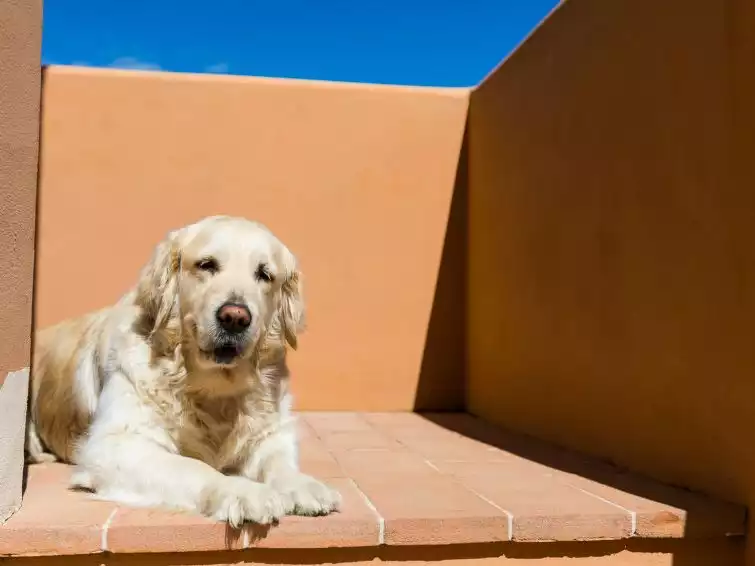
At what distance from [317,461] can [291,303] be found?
2.91ft

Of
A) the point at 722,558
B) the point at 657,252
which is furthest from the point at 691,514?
the point at 657,252

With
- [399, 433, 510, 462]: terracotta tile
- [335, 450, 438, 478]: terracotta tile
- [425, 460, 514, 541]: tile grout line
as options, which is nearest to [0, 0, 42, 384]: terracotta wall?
[335, 450, 438, 478]: terracotta tile

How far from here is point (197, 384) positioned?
2982 millimetres

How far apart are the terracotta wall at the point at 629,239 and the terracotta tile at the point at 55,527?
2329 millimetres

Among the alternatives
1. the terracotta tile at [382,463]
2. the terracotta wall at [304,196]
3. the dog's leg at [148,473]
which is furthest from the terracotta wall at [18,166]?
the terracotta wall at [304,196]

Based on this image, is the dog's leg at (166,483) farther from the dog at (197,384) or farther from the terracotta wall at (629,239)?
the terracotta wall at (629,239)

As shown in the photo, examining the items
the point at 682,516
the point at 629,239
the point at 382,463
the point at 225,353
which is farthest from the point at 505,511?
the point at 629,239

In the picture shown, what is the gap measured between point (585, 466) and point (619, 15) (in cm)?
234

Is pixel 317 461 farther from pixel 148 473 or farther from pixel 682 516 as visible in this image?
pixel 682 516

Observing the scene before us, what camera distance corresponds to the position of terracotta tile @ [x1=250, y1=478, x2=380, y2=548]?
7.76ft

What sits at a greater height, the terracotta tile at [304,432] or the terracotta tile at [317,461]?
the terracotta tile at [317,461]

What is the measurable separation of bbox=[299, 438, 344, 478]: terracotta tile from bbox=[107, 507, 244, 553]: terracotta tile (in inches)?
37.3

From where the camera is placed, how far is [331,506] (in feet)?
8.22

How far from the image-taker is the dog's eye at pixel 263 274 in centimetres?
297
